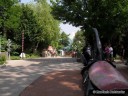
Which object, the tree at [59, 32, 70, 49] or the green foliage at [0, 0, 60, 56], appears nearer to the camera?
the green foliage at [0, 0, 60, 56]

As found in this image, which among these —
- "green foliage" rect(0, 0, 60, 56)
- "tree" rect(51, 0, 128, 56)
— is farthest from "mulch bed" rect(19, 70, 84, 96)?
"green foliage" rect(0, 0, 60, 56)

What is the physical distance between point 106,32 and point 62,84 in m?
17.8

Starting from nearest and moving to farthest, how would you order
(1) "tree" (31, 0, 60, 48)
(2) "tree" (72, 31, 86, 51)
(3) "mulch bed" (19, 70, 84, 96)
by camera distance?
(3) "mulch bed" (19, 70, 84, 96), (2) "tree" (72, 31, 86, 51), (1) "tree" (31, 0, 60, 48)

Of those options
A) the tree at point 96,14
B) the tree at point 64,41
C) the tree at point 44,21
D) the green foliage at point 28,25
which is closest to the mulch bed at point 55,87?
the tree at point 96,14

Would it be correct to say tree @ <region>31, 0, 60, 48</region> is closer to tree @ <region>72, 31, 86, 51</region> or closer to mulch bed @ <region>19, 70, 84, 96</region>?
tree @ <region>72, 31, 86, 51</region>

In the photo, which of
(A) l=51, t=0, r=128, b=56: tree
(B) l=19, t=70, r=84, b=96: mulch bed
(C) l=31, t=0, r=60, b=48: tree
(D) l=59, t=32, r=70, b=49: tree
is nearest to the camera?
(B) l=19, t=70, r=84, b=96: mulch bed

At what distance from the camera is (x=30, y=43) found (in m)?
61.9

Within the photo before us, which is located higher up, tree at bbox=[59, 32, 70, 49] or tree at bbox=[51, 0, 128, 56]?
tree at bbox=[59, 32, 70, 49]

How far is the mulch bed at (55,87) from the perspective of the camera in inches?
488

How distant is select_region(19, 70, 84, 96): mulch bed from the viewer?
12.4 meters

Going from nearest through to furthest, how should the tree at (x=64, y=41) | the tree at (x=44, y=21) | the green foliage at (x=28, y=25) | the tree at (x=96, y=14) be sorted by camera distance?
the tree at (x=96, y=14)
the green foliage at (x=28, y=25)
the tree at (x=44, y=21)
the tree at (x=64, y=41)

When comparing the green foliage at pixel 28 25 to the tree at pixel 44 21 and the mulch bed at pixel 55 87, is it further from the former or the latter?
the mulch bed at pixel 55 87

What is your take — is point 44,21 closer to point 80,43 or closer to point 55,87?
point 80,43

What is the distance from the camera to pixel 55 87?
13.7m
